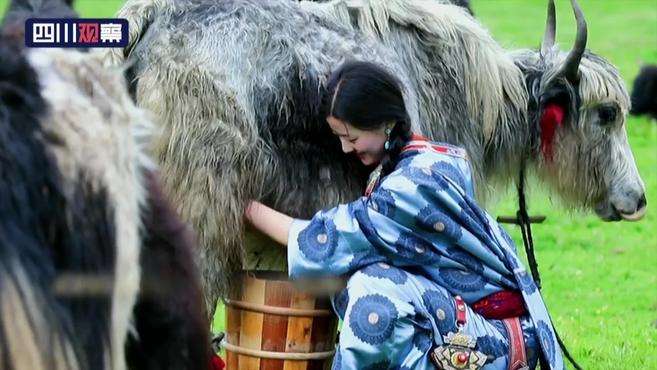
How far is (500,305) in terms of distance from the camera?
3.75 meters

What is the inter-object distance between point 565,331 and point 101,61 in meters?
4.96

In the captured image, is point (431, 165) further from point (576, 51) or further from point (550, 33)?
point (550, 33)

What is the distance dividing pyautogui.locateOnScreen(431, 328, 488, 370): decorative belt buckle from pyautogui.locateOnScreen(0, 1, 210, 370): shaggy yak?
204 centimetres

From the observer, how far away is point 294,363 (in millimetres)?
3715

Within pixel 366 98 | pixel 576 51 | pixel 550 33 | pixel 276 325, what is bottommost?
pixel 276 325

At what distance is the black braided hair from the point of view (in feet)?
11.6

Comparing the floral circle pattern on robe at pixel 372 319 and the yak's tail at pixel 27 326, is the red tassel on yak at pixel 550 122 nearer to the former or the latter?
the floral circle pattern on robe at pixel 372 319

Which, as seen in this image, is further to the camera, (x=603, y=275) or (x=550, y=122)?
(x=603, y=275)

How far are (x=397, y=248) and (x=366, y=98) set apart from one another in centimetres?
45

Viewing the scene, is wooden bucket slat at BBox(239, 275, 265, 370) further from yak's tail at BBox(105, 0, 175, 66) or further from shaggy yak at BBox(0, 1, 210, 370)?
shaggy yak at BBox(0, 1, 210, 370)

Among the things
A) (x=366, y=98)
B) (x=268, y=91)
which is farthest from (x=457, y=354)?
(x=268, y=91)

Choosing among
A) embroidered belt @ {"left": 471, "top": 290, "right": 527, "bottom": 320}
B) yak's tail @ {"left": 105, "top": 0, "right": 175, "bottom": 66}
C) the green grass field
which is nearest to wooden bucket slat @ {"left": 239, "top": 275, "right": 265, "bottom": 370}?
embroidered belt @ {"left": 471, "top": 290, "right": 527, "bottom": 320}

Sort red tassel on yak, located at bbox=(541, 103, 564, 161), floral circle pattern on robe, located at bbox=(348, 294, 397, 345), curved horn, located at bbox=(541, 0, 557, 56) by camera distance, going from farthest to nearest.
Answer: curved horn, located at bbox=(541, 0, 557, 56)
red tassel on yak, located at bbox=(541, 103, 564, 161)
floral circle pattern on robe, located at bbox=(348, 294, 397, 345)

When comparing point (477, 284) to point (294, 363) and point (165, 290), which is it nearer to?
point (294, 363)
